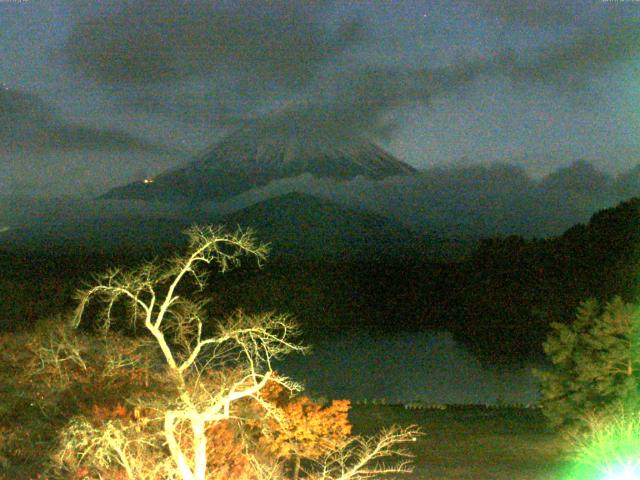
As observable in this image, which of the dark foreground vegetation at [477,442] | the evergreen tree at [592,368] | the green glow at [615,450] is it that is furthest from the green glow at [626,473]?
the evergreen tree at [592,368]

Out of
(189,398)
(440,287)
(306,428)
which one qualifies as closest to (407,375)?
(306,428)

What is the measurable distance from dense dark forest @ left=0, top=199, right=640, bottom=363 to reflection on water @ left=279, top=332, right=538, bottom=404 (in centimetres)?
255

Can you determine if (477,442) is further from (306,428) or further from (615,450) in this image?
(615,450)

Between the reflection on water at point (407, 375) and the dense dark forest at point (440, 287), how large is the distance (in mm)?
2550

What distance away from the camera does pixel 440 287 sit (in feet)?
183

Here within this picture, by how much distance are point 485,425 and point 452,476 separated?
5.55 meters

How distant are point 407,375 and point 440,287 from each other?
30.2 meters

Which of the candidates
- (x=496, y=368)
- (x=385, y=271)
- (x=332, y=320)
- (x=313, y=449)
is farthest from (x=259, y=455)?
(x=385, y=271)

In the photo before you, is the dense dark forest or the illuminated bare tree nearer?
the illuminated bare tree

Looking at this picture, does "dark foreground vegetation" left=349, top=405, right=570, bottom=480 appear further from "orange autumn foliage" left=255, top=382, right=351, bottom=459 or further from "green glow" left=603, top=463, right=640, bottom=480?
"green glow" left=603, top=463, right=640, bottom=480

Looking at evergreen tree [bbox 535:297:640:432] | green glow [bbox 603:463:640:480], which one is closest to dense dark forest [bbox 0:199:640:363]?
evergreen tree [bbox 535:297:640:432]

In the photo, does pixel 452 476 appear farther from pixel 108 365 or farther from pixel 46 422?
pixel 46 422

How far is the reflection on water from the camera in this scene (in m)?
23.0

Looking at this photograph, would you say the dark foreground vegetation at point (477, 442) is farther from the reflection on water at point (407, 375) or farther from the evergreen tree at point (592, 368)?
the reflection on water at point (407, 375)
